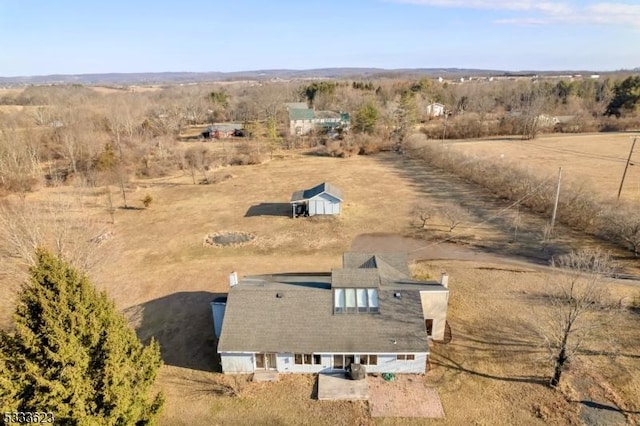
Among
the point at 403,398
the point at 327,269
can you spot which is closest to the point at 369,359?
the point at 403,398

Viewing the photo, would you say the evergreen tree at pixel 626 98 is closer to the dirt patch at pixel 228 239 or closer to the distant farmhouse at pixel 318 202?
the distant farmhouse at pixel 318 202

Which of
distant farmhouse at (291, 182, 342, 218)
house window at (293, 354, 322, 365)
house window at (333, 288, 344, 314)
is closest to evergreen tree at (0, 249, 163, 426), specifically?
house window at (293, 354, 322, 365)

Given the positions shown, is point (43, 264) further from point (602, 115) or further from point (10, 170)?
point (602, 115)

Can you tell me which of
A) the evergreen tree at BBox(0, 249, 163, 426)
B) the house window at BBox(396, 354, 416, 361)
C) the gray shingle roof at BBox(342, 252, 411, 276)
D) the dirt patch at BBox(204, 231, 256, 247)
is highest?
the evergreen tree at BBox(0, 249, 163, 426)

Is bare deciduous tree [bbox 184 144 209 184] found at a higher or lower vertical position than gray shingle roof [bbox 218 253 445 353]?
lower

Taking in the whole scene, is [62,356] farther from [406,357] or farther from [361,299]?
[406,357]

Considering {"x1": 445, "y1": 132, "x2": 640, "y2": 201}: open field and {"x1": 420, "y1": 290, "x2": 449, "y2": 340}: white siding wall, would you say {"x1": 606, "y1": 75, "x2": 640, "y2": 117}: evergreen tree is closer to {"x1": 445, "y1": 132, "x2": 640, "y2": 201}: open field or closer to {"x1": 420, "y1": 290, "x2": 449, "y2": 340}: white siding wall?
{"x1": 445, "y1": 132, "x2": 640, "y2": 201}: open field

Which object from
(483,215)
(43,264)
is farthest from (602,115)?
(43,264)
